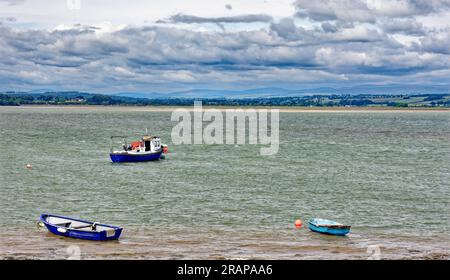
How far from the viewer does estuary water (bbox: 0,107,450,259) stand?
35375 millimetres

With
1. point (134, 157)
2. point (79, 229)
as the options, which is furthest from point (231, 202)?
point (134, 157)

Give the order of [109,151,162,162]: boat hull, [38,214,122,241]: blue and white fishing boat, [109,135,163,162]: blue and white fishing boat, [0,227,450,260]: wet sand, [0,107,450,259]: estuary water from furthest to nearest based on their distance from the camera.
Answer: [109,135,163,162]: blue and white fishing boat, [109,151,162,162]: boat hull, [38,214,122,241]: blue and white fishing boat, [0,107,450,259]: estuary water, [0,227,450,260]: wet sand

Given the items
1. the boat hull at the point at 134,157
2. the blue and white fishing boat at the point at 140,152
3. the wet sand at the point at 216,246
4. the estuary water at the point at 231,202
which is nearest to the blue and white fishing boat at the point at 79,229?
the wet sand at the point at 216,246

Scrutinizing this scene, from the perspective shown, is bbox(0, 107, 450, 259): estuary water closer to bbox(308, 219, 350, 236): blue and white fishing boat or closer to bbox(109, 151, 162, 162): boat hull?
bbox(308, 219, 350, 236): blue and white fishing boat

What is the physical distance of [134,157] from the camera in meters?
81.8

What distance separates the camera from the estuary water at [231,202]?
35.4 m

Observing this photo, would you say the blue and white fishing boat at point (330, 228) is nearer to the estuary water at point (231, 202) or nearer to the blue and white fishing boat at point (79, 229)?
the estuary water at point (231, 202)

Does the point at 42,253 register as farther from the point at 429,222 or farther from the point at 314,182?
the point at 314,182

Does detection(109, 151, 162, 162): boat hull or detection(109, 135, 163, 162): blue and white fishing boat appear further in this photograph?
detection(109, 135, 163, 162): blue and white fishing boat

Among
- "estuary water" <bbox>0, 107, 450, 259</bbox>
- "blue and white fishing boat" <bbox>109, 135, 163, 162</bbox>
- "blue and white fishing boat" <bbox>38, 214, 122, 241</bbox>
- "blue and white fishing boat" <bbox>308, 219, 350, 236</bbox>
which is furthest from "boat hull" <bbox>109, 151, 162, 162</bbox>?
"blue and white fishing boat" <bbox>308, 219, 350, 236</bbox>

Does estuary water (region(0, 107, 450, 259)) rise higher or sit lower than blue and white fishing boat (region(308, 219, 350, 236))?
lower

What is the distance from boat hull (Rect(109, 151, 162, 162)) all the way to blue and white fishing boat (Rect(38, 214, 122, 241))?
131ft

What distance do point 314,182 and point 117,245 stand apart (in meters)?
31.3

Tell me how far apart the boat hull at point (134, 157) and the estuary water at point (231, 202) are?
1663 millimetres
